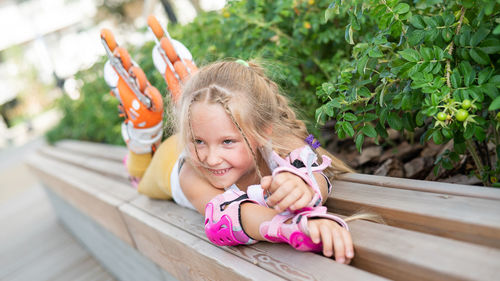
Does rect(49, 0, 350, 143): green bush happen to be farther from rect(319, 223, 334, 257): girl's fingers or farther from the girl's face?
rect(319, 223, 334, 257): girl's fingers

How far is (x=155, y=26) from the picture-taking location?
2.07 m

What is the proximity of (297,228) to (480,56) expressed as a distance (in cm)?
64

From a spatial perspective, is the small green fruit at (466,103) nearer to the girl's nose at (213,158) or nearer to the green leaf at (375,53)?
the green leaf at (375,53)

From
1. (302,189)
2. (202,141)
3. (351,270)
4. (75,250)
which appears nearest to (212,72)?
(202,141)

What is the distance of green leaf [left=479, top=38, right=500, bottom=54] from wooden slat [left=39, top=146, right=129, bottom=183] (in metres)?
1.89

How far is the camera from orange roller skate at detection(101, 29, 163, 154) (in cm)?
190

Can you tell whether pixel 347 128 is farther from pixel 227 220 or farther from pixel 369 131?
pixel 227 220

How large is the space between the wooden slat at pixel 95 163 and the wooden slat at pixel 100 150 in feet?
0.13

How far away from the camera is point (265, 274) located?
1000 mm

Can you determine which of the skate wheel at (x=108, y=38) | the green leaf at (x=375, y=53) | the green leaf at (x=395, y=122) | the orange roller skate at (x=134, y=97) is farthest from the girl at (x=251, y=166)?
the skate wheel at (x=108, y=38)

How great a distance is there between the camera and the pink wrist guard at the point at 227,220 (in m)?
1.16

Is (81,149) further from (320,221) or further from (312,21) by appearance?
(320,221)

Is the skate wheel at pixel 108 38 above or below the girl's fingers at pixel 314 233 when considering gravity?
above

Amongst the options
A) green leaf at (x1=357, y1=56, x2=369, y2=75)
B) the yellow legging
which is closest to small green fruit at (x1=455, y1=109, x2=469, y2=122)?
green leaf at (x1=357, y1=56, x2=369, y2=75)
